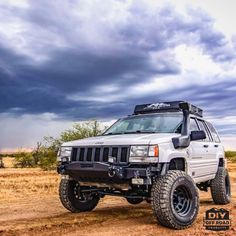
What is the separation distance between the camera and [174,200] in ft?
23.5

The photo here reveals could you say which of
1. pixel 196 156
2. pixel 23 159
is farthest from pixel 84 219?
pixel 23 159

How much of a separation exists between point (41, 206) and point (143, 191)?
3.47 m

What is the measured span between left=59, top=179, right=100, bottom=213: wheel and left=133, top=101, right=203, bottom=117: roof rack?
2280 millimetres

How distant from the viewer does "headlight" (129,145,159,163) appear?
6.72 meters

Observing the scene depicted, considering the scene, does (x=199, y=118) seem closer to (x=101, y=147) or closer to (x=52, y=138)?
(x=101, y=147)

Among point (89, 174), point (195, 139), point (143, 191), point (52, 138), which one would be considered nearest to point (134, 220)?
point (143, 191)

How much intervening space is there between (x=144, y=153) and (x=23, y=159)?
24.3 m

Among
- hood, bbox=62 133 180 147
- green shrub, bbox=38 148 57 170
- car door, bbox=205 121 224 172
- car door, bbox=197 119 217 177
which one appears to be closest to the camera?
hood, bbox=62 133 180 147

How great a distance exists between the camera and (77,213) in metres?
8.48

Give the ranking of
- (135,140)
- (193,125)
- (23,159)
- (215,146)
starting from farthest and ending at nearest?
(23,159) → (215,146) → (193,125) → (135,140)

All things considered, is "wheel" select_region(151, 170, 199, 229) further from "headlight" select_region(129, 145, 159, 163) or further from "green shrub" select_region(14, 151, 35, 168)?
"green shrub" select_region(14, 151, 35, 168)

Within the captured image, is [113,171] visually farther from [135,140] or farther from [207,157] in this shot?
[207,157]

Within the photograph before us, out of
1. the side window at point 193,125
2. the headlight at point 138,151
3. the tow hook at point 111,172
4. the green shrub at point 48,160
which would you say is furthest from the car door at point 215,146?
the green shrub at point 48,160

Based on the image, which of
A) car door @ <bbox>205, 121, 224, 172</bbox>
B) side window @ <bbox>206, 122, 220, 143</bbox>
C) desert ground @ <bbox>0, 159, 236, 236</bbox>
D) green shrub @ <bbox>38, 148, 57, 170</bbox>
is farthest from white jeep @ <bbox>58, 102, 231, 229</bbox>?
green shrub @ <bbox>38, 148, 57, 170</bbox>
